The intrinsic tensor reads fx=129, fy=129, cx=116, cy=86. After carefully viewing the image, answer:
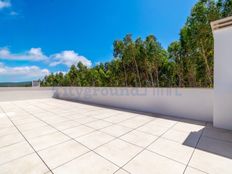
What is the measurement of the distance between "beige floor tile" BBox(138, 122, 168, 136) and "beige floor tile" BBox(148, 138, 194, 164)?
1.54 ft

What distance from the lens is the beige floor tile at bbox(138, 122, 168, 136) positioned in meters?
2.98

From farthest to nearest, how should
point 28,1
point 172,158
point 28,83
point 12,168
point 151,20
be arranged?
1. point 28,83
2. point 151,20
3. point 28,1
4. point 172,158
5. point 12,168

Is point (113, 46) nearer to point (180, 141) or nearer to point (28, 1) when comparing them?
point (28, 1)

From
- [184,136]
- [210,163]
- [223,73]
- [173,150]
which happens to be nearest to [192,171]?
[210,163]

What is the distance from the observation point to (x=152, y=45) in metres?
9.56

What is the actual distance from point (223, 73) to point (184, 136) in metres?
1.83

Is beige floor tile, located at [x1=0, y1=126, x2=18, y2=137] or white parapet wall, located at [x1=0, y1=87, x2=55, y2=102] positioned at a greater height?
white parapet wall, located at [x1=0, y1=87, x2=55, y2=102]

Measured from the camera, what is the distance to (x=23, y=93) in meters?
9.24

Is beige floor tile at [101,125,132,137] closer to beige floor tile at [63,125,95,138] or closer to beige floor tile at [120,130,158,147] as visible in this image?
beige floor tile at [120,130,158,147]

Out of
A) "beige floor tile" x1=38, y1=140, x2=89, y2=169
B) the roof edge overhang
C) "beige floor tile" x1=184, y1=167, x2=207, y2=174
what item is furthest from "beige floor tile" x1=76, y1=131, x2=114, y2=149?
the roof edge overhang

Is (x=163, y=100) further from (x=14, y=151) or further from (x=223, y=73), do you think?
(x=14, y=151)

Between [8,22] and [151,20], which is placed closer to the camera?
[151,20]

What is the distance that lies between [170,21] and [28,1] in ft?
27.5

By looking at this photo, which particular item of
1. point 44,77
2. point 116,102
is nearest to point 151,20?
point 116,102
